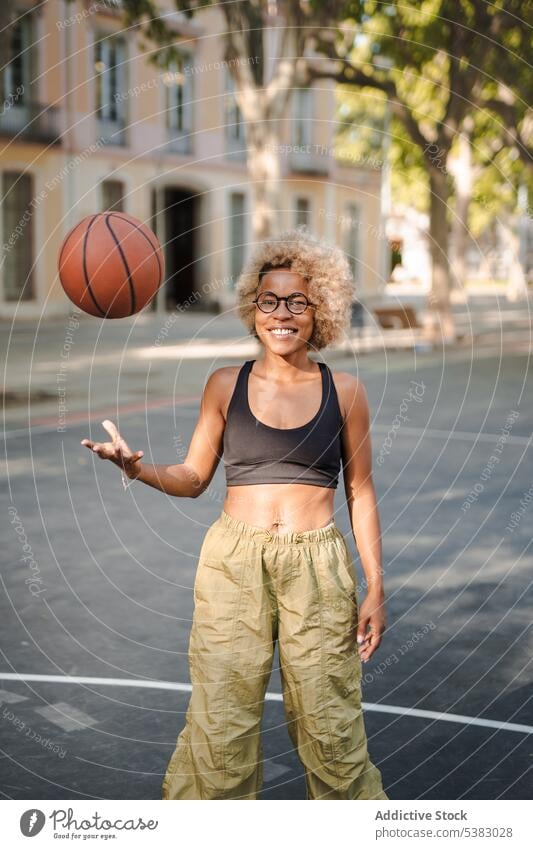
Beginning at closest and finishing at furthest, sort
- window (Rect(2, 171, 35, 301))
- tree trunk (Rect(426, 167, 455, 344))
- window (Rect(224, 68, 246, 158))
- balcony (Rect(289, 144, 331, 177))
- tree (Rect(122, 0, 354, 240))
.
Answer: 1. tree (Rect(122, 0, 354, 240))
2. tree trunk (Rect(426, 167, 455, 344))
3. window (Rect(2, 171, 35, 301))
4. window (Rect(224, 68, 246, 158))
5. balcony (Rect(289, 144, 331, 177))

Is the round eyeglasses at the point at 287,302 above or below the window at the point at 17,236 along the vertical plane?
below

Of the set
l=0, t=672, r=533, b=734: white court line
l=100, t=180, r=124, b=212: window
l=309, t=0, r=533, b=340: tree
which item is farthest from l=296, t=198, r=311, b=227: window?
l=0, t=672, r=533, b=734: white court line

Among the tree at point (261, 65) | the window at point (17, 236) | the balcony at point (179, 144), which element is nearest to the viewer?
the tree at point (261, 65)

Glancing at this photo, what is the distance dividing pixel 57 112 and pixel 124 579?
28369 millimetres

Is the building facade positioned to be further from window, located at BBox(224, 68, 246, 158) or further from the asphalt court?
the asphalt court

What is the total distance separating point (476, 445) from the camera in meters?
12.7

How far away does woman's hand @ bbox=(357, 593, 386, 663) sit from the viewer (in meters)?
3.60

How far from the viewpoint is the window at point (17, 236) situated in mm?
31391

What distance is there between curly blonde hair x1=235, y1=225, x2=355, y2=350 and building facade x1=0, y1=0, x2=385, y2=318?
2271 centimetres

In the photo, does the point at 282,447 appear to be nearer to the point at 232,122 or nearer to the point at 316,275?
the point at 316,275

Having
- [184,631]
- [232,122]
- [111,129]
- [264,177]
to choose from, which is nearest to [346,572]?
[184,631]

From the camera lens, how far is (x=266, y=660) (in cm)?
346

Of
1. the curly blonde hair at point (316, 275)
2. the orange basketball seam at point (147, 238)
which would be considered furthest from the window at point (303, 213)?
the curly blonde hair at point (316, 275)

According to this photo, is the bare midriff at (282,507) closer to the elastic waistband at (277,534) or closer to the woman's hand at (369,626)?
the elastic waistband at (277,534)
